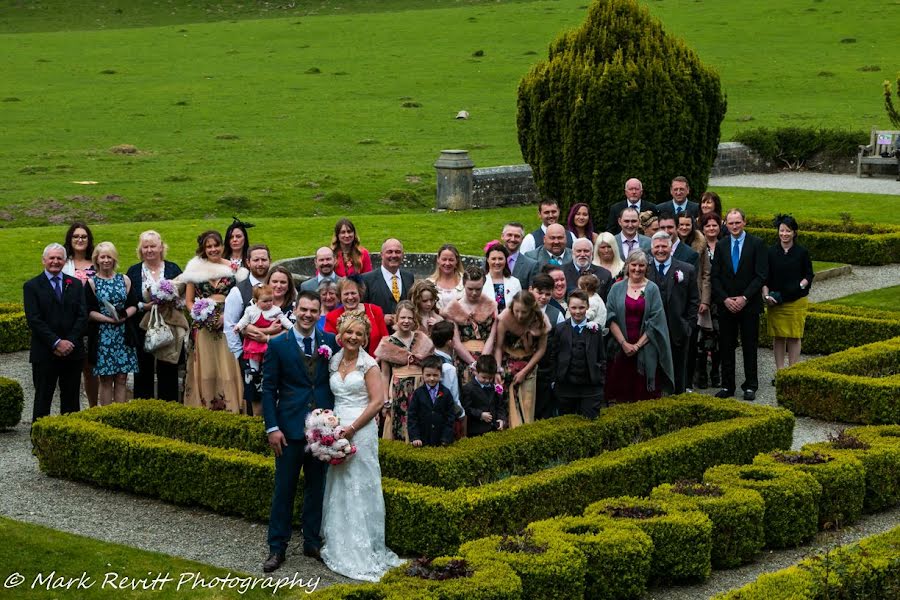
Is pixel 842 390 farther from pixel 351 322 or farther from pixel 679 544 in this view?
pixel 351 322

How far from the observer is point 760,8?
7112 cm

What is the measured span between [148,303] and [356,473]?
16.5ft

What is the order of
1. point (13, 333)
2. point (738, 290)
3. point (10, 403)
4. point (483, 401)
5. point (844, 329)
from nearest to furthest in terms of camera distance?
point (483, 401), point (10, 403), point (738, 290), point (844, 329), point (13, 333)

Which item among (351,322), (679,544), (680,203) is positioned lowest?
(679,544)

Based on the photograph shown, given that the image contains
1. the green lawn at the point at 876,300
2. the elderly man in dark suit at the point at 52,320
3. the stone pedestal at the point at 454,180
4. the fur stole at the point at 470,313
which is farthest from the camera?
the stone pedestal at the point at 454,180

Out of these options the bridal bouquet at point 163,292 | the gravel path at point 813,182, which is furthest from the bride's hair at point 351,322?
the gravel path at point 813,182

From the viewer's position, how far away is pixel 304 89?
186 feet

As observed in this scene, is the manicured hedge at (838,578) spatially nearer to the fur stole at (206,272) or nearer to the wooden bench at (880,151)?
the fur stole at (206,272)

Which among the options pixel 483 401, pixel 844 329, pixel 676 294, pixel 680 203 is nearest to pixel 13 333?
pixel 483 401

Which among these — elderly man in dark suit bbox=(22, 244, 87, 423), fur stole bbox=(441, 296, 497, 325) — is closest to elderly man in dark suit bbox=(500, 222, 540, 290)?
fur stole bbox=(441, 296, 497, 325)

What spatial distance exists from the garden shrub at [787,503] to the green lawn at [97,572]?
3906 millimetres

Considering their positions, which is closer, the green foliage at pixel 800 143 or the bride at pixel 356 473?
the bride at pixel 356 473

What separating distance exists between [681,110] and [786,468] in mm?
10212

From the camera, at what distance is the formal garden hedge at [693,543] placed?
10180 mm
